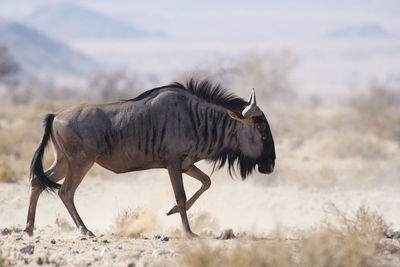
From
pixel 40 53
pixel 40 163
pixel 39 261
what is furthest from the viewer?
pixel 40 53

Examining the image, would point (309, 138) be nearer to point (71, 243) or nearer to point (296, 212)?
point (296, 212)

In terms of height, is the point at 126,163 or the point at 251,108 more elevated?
the point at 251,108

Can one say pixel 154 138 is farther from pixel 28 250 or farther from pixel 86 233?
pixel 28 250

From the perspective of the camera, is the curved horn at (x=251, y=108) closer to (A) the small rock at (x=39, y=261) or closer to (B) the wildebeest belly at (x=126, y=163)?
(B) the wildebeest belly at (x=126, y=163)

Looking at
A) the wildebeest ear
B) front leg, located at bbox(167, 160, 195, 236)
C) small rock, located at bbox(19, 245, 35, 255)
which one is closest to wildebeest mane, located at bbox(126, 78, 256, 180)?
the wildebeest ear

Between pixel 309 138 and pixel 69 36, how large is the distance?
591 feet

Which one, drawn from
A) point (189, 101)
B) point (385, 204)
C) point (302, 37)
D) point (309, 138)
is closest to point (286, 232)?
point (189, 101)

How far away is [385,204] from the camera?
12.8 m

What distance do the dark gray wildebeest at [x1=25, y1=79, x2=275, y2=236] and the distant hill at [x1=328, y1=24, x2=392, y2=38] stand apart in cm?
17837

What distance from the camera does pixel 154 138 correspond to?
8500 millimetres

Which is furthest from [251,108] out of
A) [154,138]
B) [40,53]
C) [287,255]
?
[40,53]

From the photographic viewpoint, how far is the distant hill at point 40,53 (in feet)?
401

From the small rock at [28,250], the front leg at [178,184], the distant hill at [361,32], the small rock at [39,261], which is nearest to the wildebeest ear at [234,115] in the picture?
the front leg at [178,184]

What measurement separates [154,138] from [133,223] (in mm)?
1467
